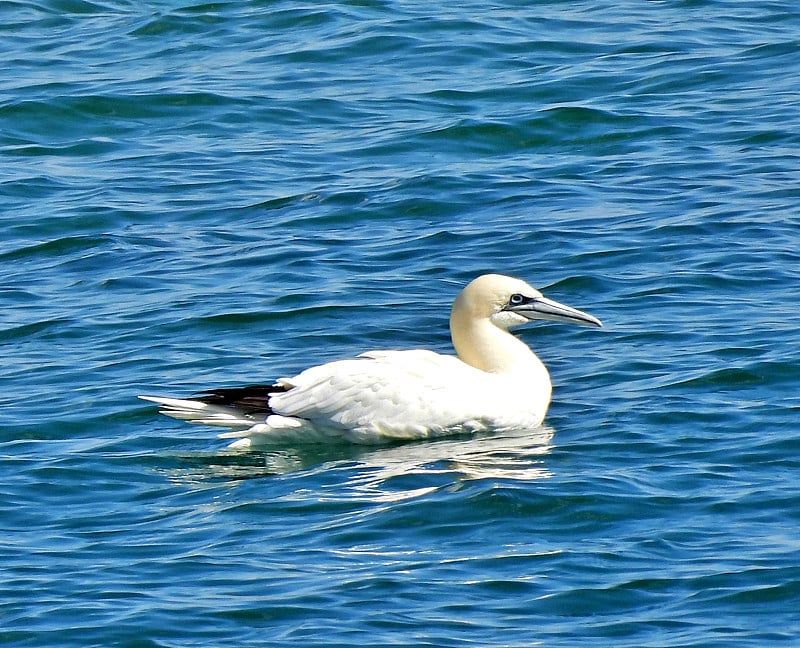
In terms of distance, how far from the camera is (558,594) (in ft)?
25.8

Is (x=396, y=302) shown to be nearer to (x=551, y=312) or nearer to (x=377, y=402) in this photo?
(x=551, y=312)

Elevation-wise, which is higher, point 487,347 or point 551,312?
point 551,312

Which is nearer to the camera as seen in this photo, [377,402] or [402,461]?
[402,461]

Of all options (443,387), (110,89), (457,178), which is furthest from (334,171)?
(443,387)

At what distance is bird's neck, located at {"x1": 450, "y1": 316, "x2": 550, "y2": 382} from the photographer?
36.1 ft

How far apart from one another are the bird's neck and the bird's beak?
6.4 inches

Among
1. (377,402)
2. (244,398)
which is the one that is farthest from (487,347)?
(244,398)

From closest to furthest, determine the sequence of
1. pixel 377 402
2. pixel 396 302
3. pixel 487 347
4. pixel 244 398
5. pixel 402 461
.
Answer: pixel 402 461, pixel 244 398, pixel 377 402, pixel 487 347, pixel 396 302

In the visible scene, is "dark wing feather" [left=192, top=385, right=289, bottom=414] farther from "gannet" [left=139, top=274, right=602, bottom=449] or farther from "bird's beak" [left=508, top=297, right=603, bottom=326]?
"bird's beak" [left=508, top=297, right=603, bottom=326]

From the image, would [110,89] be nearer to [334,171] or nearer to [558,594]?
[334,171]

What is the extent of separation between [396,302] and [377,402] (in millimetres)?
2399

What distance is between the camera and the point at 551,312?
439 inches

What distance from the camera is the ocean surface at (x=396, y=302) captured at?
315 inches

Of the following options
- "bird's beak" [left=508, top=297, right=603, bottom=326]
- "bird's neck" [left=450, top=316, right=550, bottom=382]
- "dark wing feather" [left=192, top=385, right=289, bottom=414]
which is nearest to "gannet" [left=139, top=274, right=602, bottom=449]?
"dark wing feather" [left=192, top=385, right=289, bottom=414]
